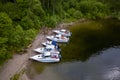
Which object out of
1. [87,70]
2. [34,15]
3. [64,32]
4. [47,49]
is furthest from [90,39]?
[87,70]

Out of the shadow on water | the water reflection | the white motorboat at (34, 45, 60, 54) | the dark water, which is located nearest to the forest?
the white motorboat at (34, 45, 60, 54)

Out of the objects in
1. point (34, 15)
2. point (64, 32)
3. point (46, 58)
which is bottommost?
point (46, 58)

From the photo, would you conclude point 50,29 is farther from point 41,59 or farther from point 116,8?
point 116,8

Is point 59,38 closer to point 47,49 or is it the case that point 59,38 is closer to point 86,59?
point 47,49

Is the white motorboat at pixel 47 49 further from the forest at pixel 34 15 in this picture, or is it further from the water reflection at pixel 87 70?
the water reflection at pixel 87 70

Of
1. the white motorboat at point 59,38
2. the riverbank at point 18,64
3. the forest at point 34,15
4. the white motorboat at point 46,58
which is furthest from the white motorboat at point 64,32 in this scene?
the white motorboat at point 46,58
